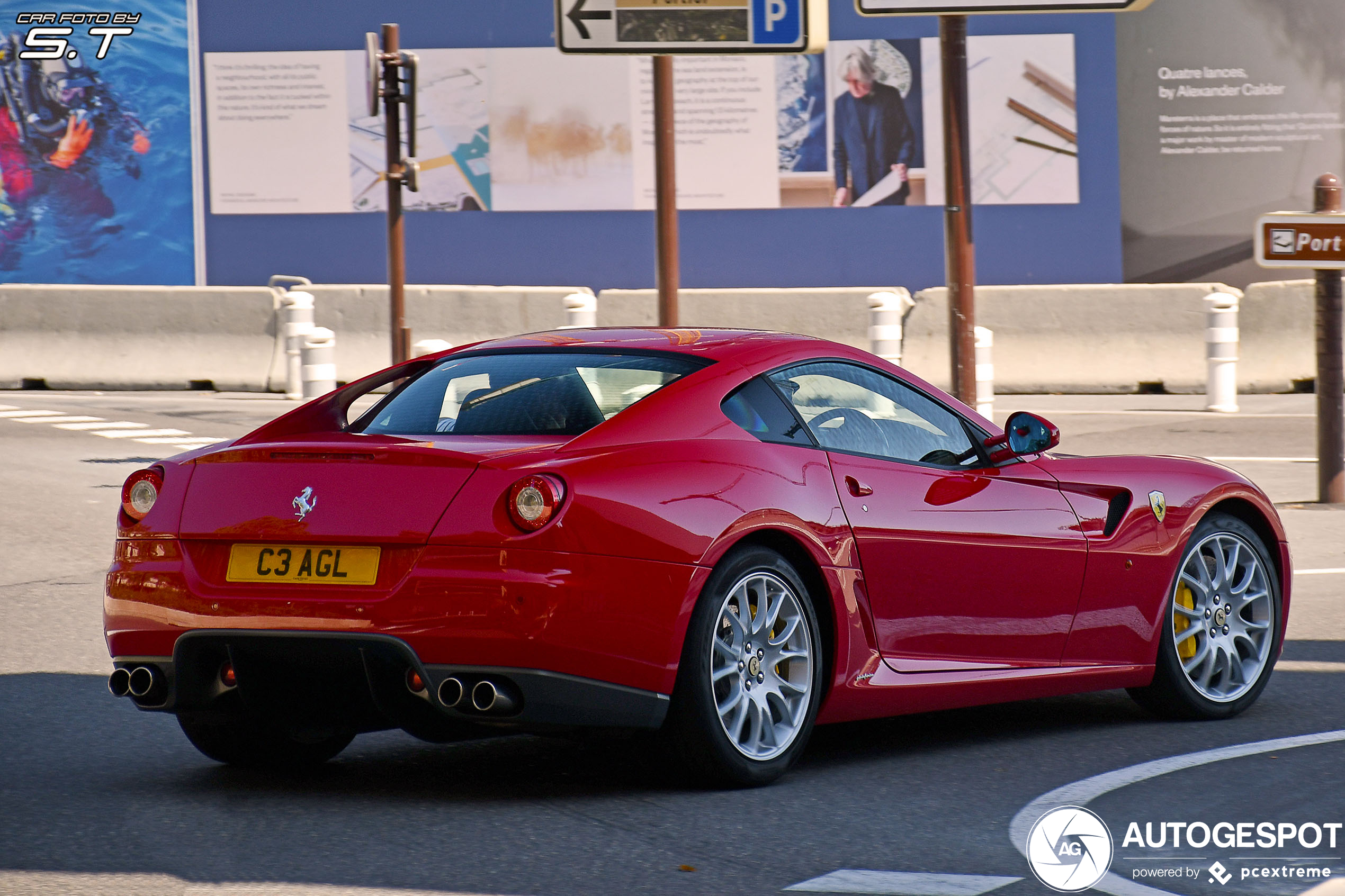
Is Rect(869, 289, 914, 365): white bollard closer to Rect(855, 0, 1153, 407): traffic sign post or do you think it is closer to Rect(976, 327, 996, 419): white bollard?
Rect(976, 327, 996, 419): white bollard

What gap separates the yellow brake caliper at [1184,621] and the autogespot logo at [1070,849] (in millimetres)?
1594

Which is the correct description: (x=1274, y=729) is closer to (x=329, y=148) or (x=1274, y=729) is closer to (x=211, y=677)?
(x=211, y=677)

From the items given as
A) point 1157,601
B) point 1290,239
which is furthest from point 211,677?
point 1290,239

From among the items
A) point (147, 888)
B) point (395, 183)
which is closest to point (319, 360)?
point (395, 183)

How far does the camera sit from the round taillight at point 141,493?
567cm

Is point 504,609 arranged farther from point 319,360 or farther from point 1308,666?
point 319,360

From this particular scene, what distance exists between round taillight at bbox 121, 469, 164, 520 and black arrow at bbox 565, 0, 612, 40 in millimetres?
6679

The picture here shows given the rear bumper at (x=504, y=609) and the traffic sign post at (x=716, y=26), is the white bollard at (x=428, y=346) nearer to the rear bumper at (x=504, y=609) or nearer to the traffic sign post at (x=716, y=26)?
the traffic sign post at (x=716, y=26)

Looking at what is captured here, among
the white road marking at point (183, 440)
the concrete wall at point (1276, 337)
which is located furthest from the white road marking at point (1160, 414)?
the white road marking at point (183, 440)

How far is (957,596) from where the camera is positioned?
6.21 metres

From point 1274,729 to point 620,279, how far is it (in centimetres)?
1904

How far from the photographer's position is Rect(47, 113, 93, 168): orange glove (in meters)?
26.4

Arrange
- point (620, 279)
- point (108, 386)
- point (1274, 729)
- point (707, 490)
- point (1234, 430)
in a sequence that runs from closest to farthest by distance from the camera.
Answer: point (707, 490) → point (1274, 729) → point (1234, 430) → point (108, 386) → point (620, 279)

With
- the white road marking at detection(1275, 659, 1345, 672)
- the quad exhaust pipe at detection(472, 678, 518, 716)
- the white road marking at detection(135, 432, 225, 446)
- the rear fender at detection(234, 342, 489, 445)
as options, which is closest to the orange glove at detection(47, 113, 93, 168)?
the white road marking at detection(135, 432, 225, 446)
